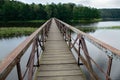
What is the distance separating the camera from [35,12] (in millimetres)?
68750

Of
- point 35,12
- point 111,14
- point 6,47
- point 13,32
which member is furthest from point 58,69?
point 111,14

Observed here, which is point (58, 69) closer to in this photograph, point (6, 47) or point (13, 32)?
point (6, 47)

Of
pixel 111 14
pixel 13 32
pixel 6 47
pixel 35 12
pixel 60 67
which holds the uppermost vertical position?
pixel 35 12

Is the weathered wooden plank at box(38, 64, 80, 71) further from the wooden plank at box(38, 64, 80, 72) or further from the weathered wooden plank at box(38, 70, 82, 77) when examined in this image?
the weathered wooden plank at box(38, 70, 82, 77)

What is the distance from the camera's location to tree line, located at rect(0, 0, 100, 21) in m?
63.4

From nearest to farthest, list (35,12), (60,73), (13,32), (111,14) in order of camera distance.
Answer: (60,73) → (13,32) → (35,12) → (111,14)

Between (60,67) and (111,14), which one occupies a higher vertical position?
(60,67)

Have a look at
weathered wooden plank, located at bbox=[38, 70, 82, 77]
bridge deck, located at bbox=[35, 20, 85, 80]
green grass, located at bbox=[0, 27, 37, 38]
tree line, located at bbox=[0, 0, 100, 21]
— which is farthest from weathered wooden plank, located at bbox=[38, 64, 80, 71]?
tree line, located at bbox=[0, 0, 100, 21]

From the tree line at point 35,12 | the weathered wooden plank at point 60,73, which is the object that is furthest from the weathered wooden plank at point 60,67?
the tree line at point 35,12

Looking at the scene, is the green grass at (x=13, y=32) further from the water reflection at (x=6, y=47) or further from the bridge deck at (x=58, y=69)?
the bridge deck at (x=58, y=69)

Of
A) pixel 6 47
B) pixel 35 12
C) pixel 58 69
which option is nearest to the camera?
pixel 58 69

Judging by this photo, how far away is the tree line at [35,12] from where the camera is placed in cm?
6338

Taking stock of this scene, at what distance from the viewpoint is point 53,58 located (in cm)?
519

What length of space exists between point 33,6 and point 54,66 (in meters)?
69.4
